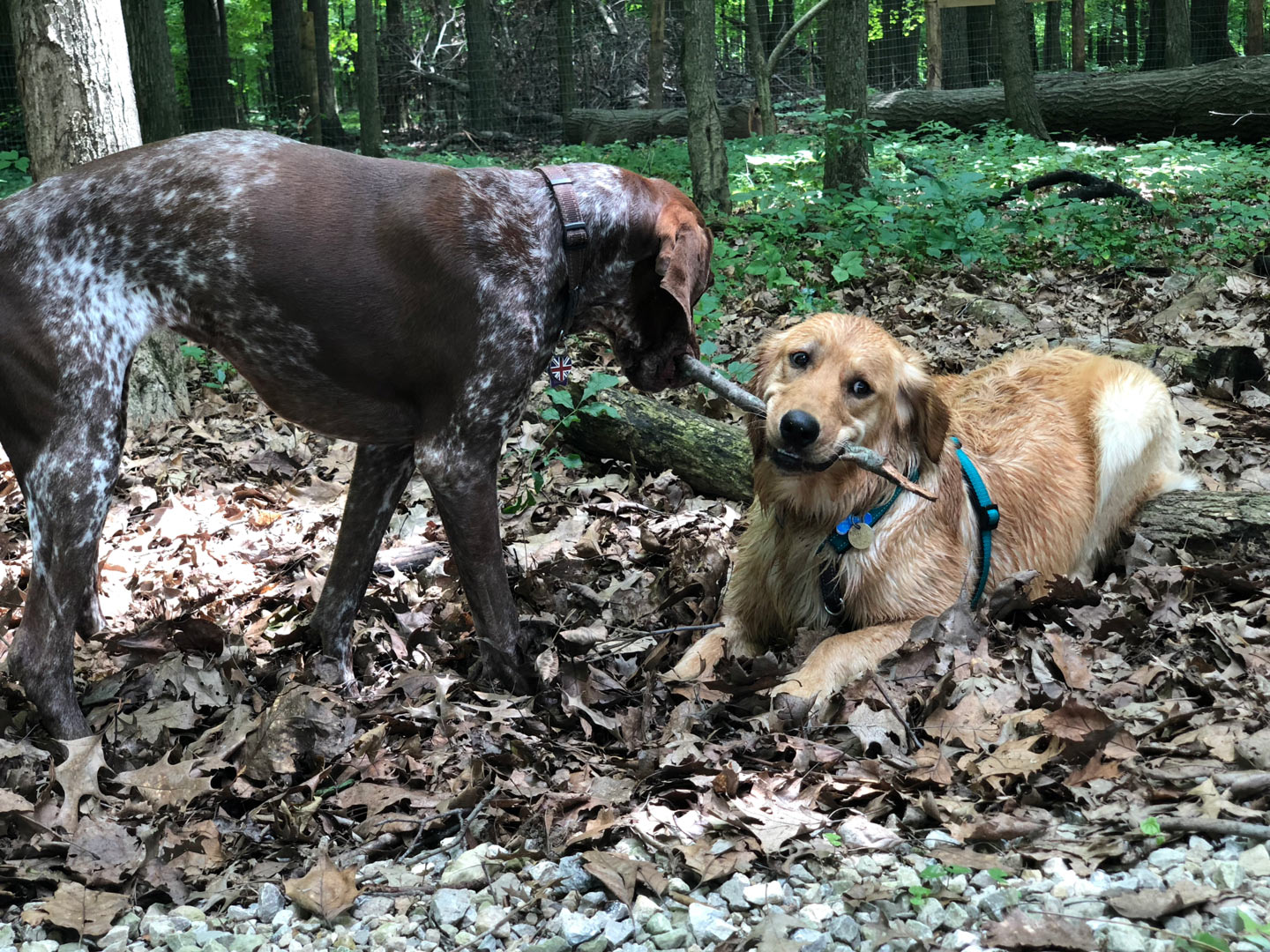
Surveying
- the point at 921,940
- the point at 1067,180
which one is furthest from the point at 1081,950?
the point at 1067,180

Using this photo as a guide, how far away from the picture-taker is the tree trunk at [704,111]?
34.1ft

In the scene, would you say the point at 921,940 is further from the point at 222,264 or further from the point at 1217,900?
the point at 222,264

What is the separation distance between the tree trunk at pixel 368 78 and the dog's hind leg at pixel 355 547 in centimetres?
1228

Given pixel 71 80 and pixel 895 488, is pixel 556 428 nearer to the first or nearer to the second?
pixel 895 488

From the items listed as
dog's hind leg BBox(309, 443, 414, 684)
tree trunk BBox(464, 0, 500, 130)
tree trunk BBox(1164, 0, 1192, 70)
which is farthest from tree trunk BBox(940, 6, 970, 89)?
dog's hind leg BBox(309, 443, 414, 684)

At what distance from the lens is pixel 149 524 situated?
5793 mm

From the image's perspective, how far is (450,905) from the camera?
290cm

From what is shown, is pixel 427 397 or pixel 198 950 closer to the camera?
pixel 198 950

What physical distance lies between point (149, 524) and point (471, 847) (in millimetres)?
3385

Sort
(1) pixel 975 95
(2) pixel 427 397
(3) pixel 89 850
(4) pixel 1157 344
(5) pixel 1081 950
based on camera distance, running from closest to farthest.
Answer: (5) pixel 1081 950 < (3) pixel 89 850 < (2) pixel 427 397 < (4) pixel 1157 344 < (1) pixel 975 95

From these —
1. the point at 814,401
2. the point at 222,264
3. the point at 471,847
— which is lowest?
the point at 471,847

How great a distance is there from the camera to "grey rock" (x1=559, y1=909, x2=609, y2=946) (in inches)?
108

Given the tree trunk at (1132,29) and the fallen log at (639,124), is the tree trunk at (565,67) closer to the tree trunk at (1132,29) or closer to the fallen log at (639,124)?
the fallen log at (639,124)

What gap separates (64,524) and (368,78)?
528 inches
